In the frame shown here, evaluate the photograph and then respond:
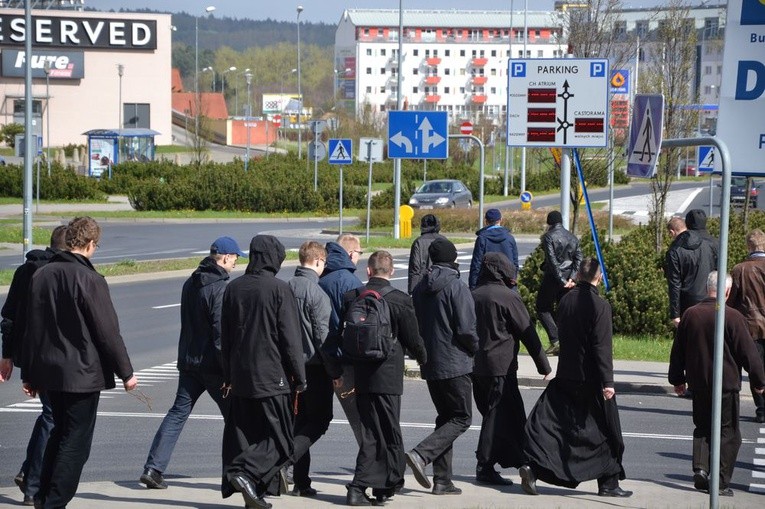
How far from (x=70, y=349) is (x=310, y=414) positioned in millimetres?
2046

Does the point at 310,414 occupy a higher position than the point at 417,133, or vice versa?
the point at 417,133

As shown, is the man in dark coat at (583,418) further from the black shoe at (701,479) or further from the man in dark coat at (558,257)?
the man in dark coat at (558,257)

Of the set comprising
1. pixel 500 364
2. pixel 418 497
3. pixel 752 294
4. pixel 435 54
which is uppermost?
pixel 435 54

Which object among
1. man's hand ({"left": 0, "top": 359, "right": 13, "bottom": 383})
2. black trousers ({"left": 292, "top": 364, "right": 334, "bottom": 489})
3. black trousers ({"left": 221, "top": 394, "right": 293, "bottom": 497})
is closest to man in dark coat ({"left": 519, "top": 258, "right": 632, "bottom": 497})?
black trousers ({"left": 292, "top": 364, "right": 334, "bottom": 489})

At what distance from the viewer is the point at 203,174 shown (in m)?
50.4

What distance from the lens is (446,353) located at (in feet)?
28.1

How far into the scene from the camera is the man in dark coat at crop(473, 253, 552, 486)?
8914 mm

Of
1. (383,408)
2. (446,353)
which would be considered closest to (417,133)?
(446,353)

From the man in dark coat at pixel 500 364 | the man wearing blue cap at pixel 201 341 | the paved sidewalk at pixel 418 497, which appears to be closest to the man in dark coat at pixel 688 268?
the paved sidewalk at pixel 418 497

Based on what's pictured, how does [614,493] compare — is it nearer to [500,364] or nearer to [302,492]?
[500,364]

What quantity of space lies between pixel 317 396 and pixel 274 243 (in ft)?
4.41

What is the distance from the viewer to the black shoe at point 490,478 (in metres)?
8.91

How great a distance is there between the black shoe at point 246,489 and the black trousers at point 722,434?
3.21m

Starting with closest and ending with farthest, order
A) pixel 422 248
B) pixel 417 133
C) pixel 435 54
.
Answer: pixel 422 248
pixel 417 133
pixel 435 54
